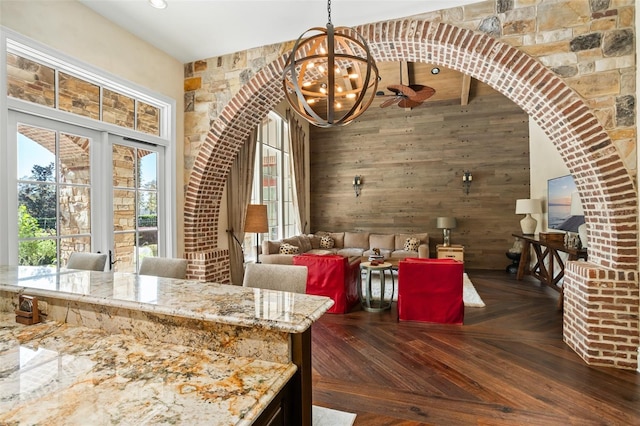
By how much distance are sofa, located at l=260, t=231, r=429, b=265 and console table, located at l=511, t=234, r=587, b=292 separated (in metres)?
1.75

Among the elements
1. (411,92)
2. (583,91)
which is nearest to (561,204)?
(411,92)

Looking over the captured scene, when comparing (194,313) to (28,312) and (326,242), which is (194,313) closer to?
(28,312)

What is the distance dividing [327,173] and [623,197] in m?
6.37

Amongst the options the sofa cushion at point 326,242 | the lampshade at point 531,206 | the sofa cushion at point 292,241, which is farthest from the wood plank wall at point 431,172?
the sofa cushion at point 292,241

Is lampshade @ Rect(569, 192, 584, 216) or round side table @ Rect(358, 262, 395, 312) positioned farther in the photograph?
round side table @ Rect(358, 262, 395, 312)

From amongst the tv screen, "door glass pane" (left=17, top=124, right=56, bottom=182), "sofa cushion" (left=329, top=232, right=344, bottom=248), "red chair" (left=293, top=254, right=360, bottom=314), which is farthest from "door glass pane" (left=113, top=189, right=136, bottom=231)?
the tv screen

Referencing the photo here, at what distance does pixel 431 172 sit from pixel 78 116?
22.0ft

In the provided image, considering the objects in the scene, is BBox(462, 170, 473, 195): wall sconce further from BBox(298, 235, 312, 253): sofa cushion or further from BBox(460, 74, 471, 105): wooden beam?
BBox(298, 235, 312, 253): sofa cushion

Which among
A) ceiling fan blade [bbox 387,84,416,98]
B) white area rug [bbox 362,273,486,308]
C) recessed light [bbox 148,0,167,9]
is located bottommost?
white area rug [bbox 362,273,486,308]

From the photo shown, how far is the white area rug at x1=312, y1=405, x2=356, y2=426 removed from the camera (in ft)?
6.82

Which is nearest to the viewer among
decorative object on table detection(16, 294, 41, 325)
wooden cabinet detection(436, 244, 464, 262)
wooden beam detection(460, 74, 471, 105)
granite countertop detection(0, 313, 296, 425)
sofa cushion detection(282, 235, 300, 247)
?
granite countertop detection(0, 313, 296, 425)

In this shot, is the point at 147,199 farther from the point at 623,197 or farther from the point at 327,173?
Result: the point at 327,173

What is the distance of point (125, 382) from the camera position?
100 cm

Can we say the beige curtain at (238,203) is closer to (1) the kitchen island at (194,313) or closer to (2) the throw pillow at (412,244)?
(1) the kitchen island at (194,313)
